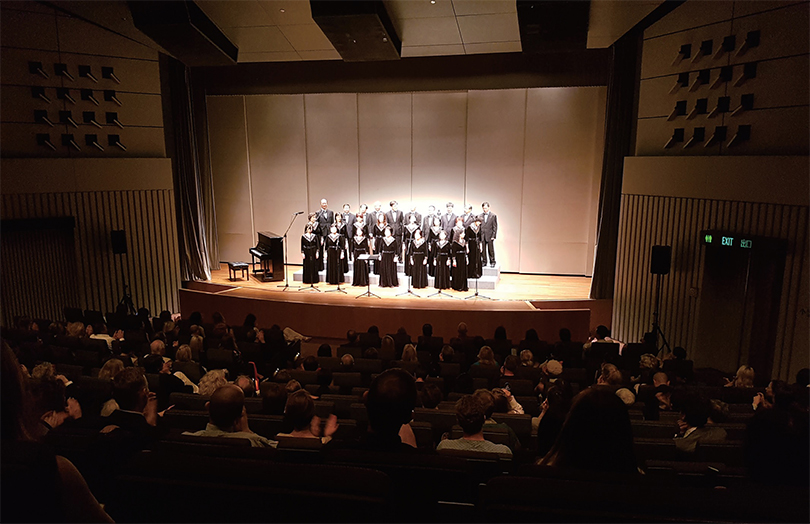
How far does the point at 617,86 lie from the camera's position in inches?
354

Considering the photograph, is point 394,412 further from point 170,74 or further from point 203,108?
point 203,108

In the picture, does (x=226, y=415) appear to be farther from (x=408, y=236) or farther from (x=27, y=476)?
(x=408, y=236)

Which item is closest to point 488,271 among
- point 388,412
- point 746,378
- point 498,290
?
point 498,290

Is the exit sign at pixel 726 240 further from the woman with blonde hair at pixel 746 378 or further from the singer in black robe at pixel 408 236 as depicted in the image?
the singer in black robe at pixel 408 236

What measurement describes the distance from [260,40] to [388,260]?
15.6 ft

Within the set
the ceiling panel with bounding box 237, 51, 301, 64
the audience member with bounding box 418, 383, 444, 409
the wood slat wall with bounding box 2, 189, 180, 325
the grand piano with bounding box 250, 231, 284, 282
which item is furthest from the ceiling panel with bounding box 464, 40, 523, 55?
the audience member with bounding box 418, 383, 444, 409

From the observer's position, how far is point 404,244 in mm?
10805

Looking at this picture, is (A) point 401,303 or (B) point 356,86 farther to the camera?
(B) point 356,86

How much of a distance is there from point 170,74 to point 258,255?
409cm

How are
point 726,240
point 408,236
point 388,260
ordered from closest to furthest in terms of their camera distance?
point 726,240 < point 388,260 < point 408,236

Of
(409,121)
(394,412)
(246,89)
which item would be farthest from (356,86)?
(394,412)

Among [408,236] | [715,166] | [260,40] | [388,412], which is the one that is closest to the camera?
[388,412]

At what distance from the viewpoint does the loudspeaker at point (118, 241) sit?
29.1 feet

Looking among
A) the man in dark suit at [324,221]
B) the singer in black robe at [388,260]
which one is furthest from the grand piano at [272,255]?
the singer in black robe at [388,260]
